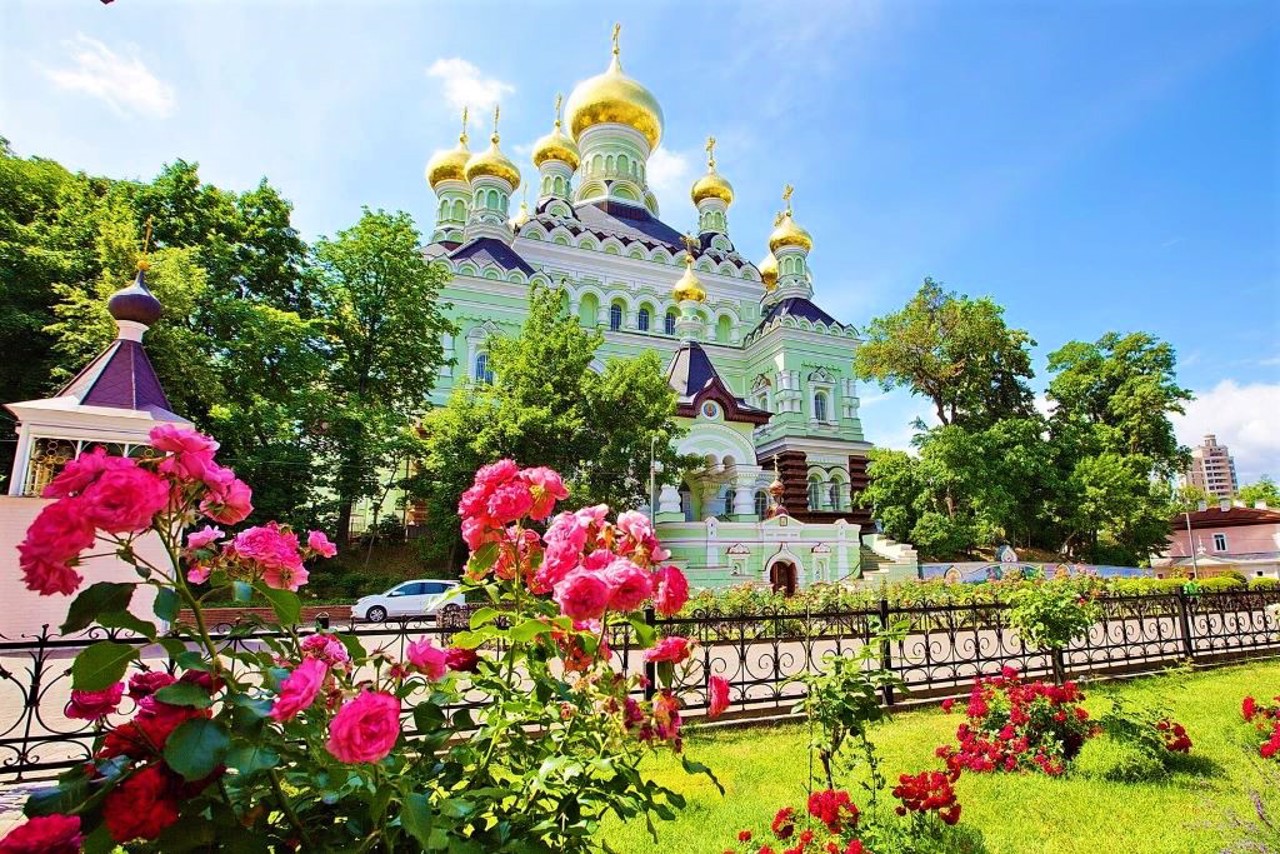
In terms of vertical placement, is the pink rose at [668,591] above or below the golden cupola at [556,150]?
below

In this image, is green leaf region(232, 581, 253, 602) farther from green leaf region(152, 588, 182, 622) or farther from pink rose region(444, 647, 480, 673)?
pink rose region(444, 647, 480, 673)

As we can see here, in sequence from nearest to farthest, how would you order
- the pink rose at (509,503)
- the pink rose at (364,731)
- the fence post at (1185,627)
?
the pink rose at (364,731)
the pink rose at (509,503)
the fence post at (1185,627)

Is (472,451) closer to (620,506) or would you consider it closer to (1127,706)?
(620,506)

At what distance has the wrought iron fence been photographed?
16.3 feet

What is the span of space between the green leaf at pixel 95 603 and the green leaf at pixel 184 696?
22cm

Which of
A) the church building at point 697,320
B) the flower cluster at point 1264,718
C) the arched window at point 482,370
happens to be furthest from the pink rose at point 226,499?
the arched window at point 482,370

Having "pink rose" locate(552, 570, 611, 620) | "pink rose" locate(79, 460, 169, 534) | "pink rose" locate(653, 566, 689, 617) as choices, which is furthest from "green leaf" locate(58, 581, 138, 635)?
"pink rose" locate(653, 566, 689, 617)

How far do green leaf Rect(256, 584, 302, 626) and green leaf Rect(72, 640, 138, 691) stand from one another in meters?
0.26

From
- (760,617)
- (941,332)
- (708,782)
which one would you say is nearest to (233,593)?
(708,782)

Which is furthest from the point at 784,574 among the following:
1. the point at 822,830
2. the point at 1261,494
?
the point at 1261,494

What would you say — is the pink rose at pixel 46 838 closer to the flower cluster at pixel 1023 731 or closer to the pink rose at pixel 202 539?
the pink rose at pixel 202 539

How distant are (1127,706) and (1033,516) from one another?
24874 millimetres

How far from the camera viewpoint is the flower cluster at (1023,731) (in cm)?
456

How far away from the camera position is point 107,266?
15125 millimetres
